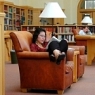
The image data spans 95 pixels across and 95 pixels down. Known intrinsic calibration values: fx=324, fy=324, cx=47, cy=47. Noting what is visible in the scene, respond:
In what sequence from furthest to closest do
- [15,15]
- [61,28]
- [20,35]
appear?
[15,15], [61,28], [20,35]

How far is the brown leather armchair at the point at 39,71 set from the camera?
453 cm

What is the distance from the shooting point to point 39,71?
4.59 m

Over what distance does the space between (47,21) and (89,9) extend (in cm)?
221

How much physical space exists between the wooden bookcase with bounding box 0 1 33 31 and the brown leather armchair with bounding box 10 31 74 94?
7325mm

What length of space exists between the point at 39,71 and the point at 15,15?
8.86 meters

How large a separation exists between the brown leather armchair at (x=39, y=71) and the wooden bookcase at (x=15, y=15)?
7325 mm

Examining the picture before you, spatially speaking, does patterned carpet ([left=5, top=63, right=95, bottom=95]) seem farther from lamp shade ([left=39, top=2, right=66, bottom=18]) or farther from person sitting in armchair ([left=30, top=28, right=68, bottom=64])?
lamp shade ([left=39, top=2, right=66, bottom=18])

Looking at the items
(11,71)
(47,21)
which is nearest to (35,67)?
(11,71)

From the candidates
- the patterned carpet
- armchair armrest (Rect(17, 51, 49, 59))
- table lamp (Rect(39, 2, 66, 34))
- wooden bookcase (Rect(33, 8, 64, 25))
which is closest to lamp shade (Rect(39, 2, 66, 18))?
table lamp (Rect(39, 2, 66, 34))

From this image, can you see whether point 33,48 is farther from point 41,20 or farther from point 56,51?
point 41,20

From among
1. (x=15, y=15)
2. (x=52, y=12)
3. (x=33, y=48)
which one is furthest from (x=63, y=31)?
(x=33, y=48)

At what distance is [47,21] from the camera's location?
14445mm

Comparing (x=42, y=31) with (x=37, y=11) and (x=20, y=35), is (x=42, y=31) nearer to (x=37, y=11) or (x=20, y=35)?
(x=20, y=35)

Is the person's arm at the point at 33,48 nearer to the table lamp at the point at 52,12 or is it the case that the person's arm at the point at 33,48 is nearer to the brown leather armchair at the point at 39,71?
the brown leather armchair at the point at 39,71
